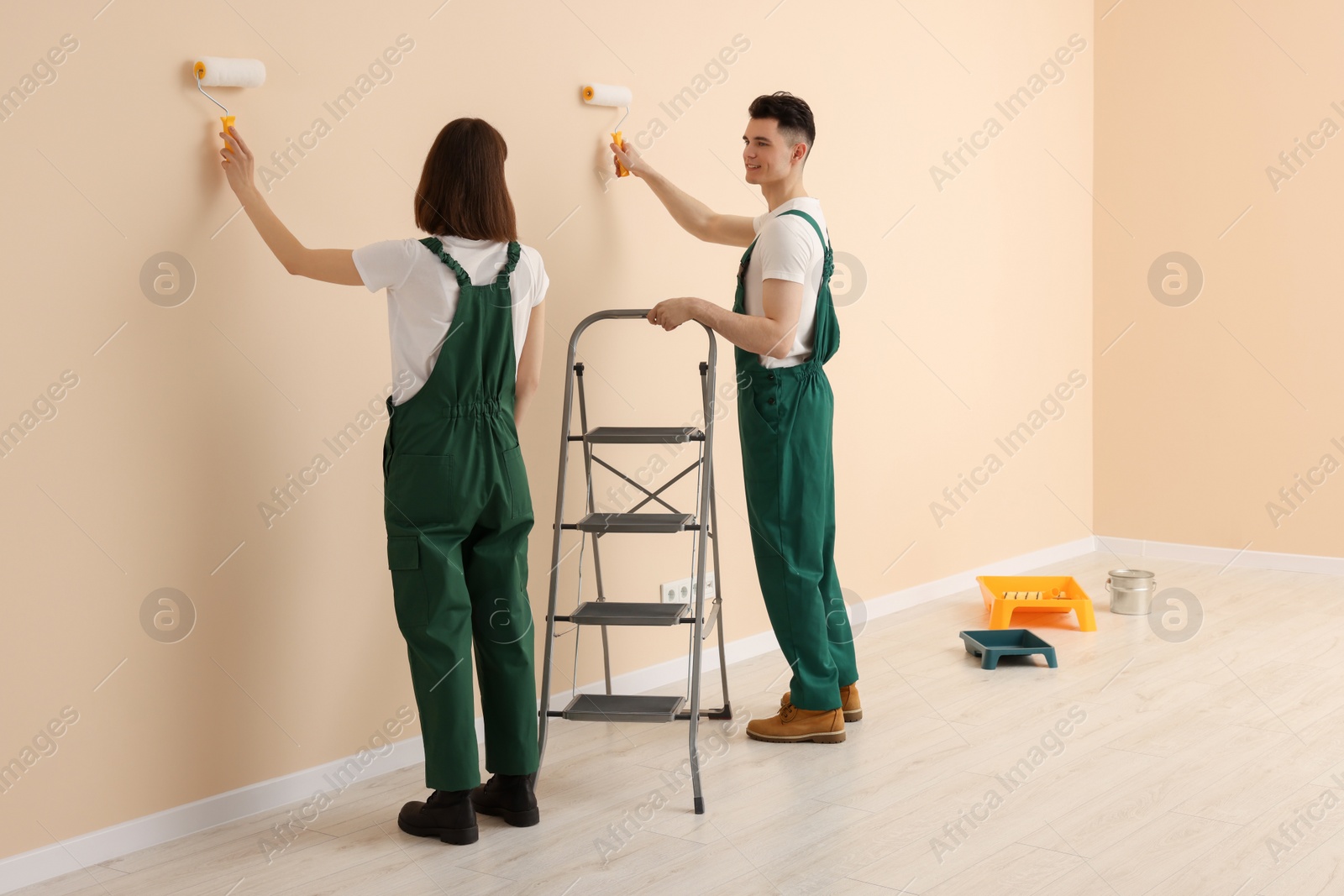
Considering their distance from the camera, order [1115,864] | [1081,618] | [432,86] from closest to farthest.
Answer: [1115,864] < [432,86] < [1081,618]

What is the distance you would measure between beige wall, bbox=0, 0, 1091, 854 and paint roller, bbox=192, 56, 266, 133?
0.14 feet

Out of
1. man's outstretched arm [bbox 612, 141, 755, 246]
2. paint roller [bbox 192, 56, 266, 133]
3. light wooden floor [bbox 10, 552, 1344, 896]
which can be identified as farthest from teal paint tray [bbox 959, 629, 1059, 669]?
paint roller [bbox 192, 56, 266, 133]

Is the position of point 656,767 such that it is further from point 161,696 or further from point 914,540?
point 914,540

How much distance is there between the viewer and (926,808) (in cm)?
276

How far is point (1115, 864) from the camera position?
2438mm

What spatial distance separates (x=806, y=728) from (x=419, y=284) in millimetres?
1593

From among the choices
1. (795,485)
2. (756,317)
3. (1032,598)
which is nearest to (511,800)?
(795,485)

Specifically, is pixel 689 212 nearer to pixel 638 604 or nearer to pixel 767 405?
pixel 767 405

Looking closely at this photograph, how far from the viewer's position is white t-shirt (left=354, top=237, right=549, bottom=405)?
→ 2539 millimetres

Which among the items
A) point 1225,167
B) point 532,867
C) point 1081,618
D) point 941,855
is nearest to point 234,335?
point 532,867

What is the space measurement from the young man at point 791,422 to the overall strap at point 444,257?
2.77ft

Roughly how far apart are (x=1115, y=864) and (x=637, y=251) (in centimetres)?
215

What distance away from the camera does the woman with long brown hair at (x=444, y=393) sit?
255 centimetres

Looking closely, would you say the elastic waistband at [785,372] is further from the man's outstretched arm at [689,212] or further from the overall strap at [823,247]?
the man's outstretched arm at [689,212]
